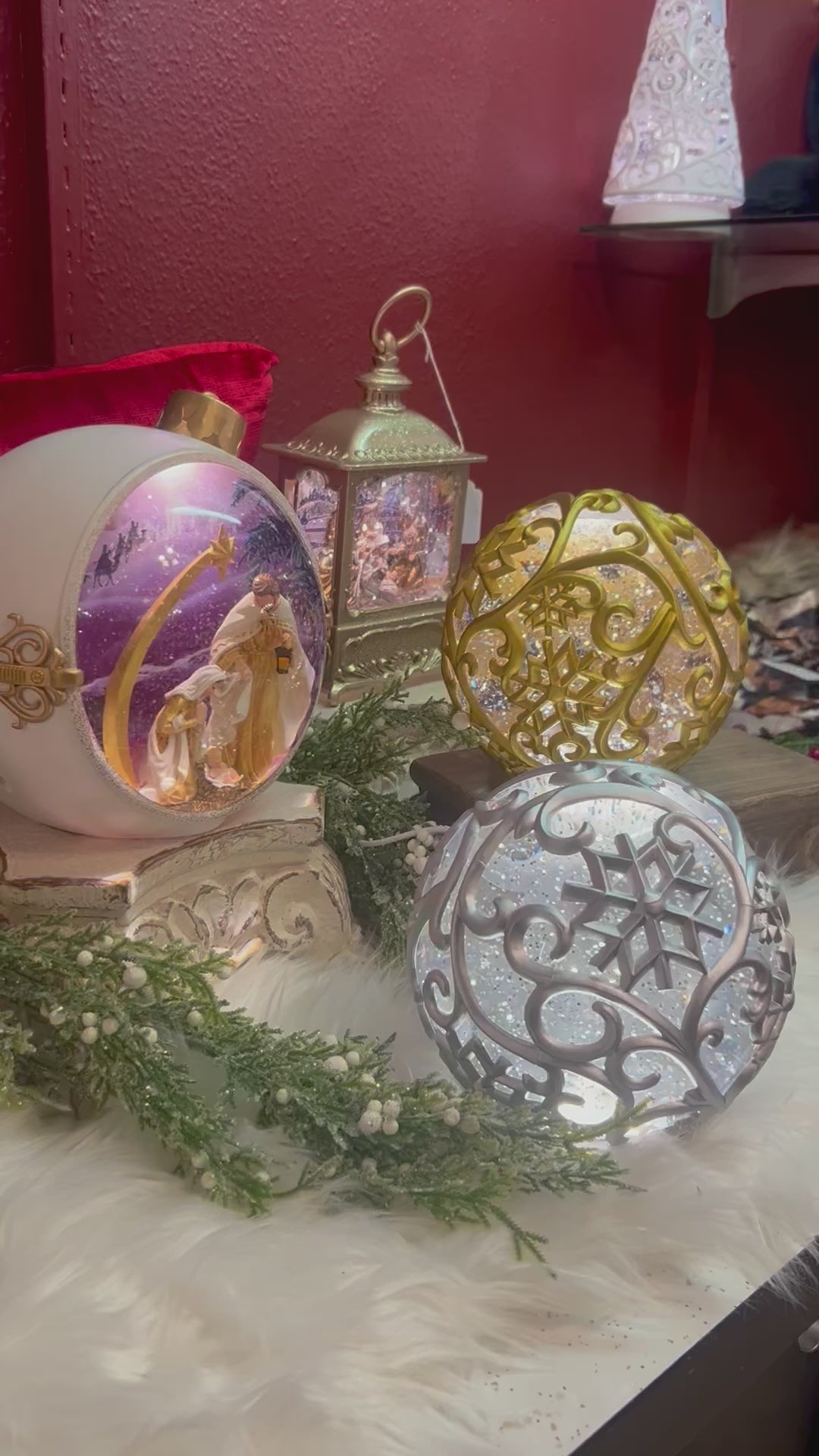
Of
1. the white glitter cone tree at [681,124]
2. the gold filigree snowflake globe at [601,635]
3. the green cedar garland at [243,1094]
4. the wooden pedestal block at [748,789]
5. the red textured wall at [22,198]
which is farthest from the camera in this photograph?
the white glitter cone tree at [681,124]

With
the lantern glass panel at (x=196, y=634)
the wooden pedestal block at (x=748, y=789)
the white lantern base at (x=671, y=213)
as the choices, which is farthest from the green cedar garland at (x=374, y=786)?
the white lantern base at (x=671, y=213)

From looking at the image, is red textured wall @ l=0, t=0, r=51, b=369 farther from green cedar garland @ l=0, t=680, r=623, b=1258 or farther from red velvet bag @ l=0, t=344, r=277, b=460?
green cedar garland @ l=0, t=680, r=623, b=1258

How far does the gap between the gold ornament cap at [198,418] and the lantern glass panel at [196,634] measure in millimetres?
74

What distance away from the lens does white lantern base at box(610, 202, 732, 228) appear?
4.91 ft

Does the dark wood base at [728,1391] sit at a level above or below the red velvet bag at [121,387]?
below

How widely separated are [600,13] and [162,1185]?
159cm

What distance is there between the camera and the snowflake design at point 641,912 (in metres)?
0.54

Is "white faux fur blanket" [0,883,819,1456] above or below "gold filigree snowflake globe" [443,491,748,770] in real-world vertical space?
below

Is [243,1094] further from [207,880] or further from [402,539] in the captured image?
[402,539]

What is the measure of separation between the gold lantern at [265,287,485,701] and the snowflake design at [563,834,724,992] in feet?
1.84

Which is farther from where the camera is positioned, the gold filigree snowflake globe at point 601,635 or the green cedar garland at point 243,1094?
the gold filigree snowflake globe at point 601,635

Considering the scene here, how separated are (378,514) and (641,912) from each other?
71cm

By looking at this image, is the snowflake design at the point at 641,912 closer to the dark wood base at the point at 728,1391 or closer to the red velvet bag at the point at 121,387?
the dark wood base at the point at 728,1391

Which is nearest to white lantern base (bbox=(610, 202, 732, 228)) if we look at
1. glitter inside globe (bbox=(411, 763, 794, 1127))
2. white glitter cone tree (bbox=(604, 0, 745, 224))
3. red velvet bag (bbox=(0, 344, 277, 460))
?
white glitter cone tree (bbox=(604, 0, 745, 224))
